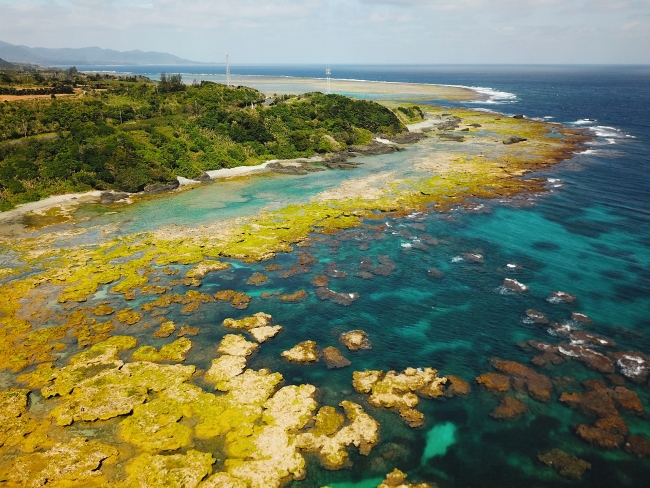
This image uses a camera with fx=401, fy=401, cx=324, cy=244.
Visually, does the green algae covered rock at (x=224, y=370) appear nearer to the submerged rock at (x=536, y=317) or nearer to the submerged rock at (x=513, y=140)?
the submerged rock at (x=536, y=317)

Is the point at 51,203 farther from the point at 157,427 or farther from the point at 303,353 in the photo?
the point at 303,353

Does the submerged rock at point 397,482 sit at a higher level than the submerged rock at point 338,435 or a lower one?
lower

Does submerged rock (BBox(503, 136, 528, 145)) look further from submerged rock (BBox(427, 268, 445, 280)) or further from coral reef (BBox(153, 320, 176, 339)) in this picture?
coral reef (BBox(153, 320, 176, 339))

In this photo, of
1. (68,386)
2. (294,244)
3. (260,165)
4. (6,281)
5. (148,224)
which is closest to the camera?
(68,386)

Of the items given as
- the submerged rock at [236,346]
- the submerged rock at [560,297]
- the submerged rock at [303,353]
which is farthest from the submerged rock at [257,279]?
the submerged rock at [560,297]

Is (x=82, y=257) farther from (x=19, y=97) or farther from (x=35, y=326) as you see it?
(x=19, y=97)

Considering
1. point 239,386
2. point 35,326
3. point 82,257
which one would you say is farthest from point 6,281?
point 239,386

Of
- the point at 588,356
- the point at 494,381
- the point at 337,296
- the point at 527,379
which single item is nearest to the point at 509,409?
the point at 494,381
